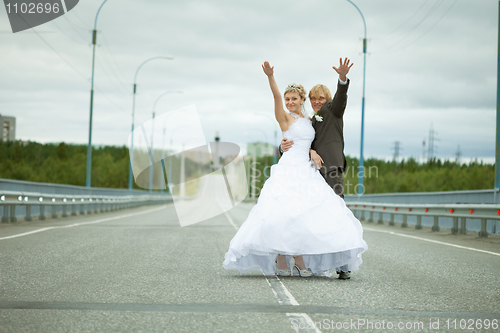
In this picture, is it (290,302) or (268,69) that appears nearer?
(290,302)

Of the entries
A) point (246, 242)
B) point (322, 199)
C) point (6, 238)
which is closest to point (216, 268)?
point (246, 242)

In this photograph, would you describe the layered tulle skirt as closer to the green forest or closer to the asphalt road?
the asphalt road

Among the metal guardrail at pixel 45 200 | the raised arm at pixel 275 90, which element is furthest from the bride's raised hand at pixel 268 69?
the metal guardrail at pixel 45 200

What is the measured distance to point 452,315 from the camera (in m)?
4.97

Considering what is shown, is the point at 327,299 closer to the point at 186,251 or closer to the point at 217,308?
the point at 217,308

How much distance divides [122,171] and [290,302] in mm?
143728

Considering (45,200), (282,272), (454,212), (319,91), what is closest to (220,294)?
(282,272)

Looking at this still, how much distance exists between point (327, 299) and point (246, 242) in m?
1.37

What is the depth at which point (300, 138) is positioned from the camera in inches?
284

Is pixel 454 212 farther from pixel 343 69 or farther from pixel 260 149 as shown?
pixel 260 149

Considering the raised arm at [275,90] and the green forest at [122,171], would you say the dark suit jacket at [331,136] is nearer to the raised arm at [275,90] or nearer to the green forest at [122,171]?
the raised arm at [275,90]

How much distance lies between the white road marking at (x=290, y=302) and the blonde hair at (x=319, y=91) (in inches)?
88.8

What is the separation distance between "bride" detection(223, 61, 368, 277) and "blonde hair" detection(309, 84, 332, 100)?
123 millimetres

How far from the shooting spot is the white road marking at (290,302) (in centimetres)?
442
